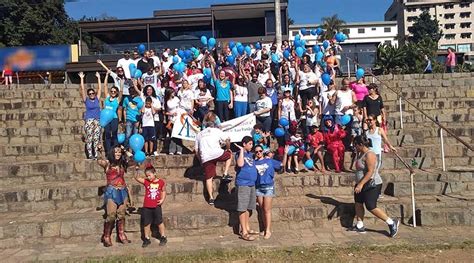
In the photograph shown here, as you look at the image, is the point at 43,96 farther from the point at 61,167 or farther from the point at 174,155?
the point at 174,155

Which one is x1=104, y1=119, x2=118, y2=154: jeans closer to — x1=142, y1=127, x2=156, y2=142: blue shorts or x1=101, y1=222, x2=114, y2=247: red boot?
x1=142, y1=127, x2=156, y2=142: blue shorts

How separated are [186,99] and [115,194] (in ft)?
12.2

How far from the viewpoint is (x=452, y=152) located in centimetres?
1012

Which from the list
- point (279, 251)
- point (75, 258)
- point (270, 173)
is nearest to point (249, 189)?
point (270, 173)

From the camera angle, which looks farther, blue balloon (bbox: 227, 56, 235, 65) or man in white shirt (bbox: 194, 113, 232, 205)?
blue balloon (bbox: 227, 56, 235, 65)

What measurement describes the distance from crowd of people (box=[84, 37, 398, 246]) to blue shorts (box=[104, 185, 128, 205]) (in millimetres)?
16

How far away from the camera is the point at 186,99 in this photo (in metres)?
10.4

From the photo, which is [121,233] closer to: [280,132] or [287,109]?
[280,132]

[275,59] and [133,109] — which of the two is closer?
[133,109]

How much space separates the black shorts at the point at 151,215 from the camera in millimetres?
7090

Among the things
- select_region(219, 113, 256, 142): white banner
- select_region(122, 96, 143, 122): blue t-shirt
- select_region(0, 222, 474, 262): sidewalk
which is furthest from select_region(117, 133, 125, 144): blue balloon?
select_region(0, 222, 474, 262): sidewalk

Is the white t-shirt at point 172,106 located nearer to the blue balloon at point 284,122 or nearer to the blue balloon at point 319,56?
the blue balloon at point 284,122

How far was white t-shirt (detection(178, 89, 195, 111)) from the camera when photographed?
33.9 feet

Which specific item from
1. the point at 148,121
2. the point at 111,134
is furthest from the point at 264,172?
the point at 111,134
